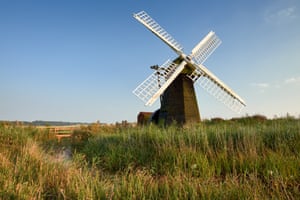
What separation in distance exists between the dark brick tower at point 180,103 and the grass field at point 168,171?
5.86 metres

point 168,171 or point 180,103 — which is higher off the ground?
point 180,103

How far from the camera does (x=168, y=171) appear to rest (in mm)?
4672

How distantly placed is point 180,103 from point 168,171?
9.49 m

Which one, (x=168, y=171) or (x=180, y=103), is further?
(x=180, y=103)

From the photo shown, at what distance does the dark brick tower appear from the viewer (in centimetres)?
1383

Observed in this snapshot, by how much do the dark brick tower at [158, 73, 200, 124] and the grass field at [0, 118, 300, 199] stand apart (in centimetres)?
586

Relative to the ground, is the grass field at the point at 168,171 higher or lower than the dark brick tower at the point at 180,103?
lower

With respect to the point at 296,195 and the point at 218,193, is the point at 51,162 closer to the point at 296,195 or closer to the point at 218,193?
the point at 218,193

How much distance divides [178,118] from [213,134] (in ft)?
23.0

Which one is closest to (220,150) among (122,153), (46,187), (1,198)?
(122,153)

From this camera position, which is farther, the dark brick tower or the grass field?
the dark brick tower

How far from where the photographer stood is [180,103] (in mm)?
13945

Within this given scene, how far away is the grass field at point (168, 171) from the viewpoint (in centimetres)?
336

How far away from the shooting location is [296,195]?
3395 millimetres
